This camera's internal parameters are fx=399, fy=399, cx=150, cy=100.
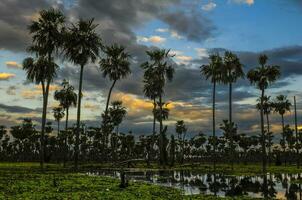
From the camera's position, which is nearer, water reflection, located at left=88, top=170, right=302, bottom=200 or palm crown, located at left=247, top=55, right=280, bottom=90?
water reflection, located at left=88, top=170, right=302, bottom=200

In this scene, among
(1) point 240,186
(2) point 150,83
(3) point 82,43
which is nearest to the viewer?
(1) point 240,186

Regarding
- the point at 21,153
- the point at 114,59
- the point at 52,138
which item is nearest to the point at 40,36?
the point at 114,59

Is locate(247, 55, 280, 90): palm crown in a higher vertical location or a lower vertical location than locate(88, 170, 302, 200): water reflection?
higher

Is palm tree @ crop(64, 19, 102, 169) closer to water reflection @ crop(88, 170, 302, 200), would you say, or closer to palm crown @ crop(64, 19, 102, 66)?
palm crown @ crop(64, 19, 102, 66)

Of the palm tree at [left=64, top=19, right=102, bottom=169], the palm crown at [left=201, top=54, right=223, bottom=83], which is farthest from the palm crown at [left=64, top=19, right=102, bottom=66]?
the palm crown at [left=201, top=54, right=223, bottom=83]

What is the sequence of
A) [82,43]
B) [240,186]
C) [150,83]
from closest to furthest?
[240,186]
[82,43]
[150,83]

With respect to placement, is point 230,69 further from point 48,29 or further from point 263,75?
point 48,29

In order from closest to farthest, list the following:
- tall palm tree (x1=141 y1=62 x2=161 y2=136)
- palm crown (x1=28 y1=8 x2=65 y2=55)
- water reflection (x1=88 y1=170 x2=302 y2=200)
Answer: water reflection (x1=88 y1=170 x2=302 y2=200) → palm crown (x1=28 y1=8 x2=65 y2=55) → tall palm tree (x1=141 y1=62 x2=161 y2=136)

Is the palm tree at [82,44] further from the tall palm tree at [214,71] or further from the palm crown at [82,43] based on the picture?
the tall palm tree at [214,71]

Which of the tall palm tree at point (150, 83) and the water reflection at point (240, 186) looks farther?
the tall palm tree at point (150, 83)

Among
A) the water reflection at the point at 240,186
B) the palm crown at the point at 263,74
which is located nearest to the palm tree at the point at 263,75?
the palm crown at the point at 263,74

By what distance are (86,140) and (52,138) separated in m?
16.2

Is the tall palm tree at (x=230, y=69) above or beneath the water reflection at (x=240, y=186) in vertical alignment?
above

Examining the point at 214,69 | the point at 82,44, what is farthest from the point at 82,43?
the point at 214,69
